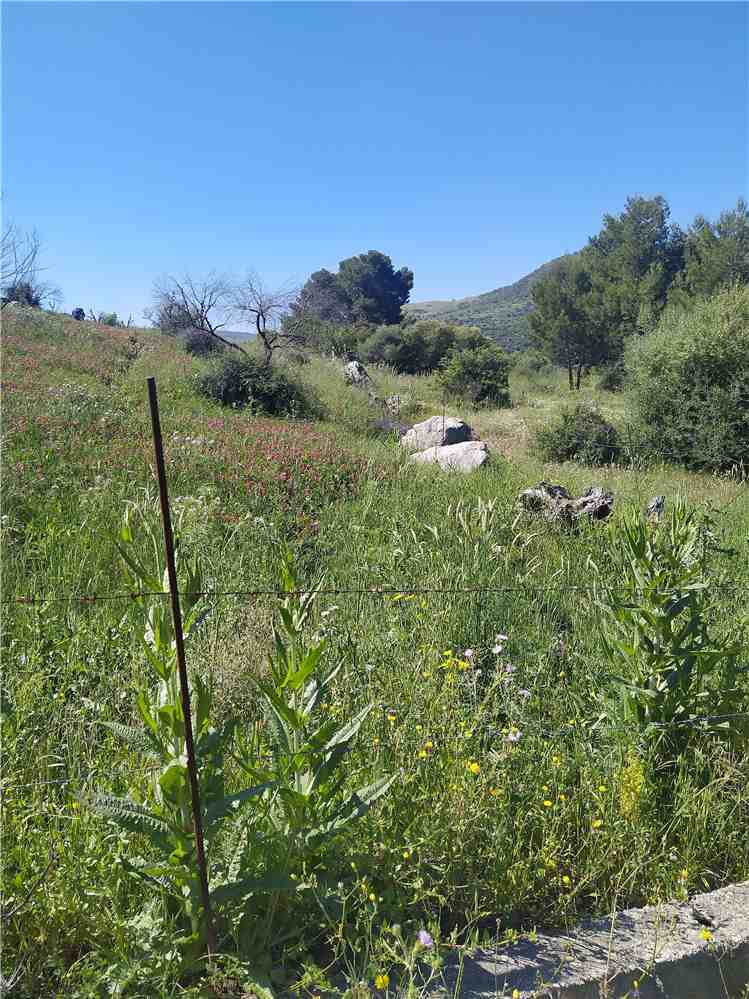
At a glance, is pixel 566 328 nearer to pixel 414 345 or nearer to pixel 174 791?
pixel 414 345

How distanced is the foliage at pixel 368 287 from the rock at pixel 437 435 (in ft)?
128

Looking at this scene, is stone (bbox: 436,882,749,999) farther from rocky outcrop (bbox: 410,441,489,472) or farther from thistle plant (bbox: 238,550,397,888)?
rocky outcrop (bbox: 410,441,489,472)

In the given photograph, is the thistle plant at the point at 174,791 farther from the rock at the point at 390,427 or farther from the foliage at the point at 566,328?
the foliage at the point at 566,328

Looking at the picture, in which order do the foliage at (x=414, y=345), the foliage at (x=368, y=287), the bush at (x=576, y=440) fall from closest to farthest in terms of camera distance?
the bush at (x=576, y=440) < the foliage at (x=414, y=345) < the foliage at (x=368, y=287)

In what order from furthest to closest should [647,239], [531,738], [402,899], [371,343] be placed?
[647,239] < [371,343] < [531,738] < [402,899]

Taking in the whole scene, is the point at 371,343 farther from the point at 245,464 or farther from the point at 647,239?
the point at 245,464

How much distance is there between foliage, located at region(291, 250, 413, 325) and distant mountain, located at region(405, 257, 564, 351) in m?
3.08

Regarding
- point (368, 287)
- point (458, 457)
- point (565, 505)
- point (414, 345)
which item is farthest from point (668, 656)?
point (368, 287)

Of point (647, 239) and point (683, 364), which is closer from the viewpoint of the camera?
point (683, 364)

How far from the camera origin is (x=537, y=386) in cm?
2798

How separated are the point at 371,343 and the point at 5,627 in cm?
2897

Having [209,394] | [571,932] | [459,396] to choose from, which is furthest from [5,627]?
[459,396]

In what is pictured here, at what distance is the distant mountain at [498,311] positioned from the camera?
64938 mm

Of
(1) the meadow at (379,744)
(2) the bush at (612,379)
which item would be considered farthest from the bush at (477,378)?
(1) the meadow at (379,744)
